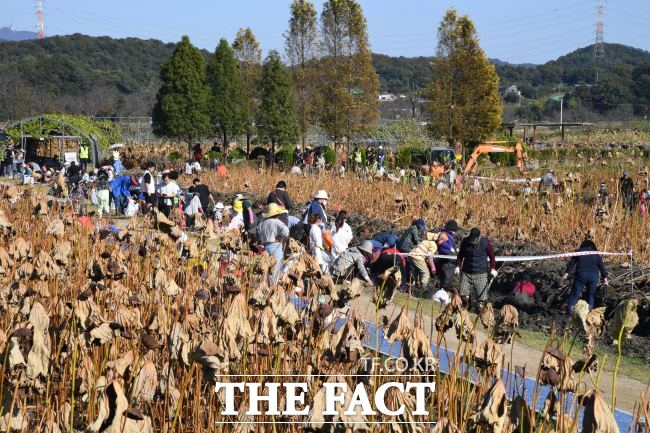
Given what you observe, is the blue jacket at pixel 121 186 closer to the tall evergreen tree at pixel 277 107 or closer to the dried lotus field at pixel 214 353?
the dried lotus field at pixel 214 353

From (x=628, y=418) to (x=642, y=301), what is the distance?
3852 mm

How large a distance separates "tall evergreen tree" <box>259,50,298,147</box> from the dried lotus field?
2663cm

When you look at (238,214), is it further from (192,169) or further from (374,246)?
(192,169)

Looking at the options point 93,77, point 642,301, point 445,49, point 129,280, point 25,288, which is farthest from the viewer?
point 93,77

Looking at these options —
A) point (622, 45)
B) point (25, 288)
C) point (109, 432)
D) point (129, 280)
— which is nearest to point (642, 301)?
point (129, 280)

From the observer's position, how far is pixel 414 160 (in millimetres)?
31906

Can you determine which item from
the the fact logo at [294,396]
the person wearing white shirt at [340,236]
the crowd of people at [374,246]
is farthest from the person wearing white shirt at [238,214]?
the the fact logo at [294,396]

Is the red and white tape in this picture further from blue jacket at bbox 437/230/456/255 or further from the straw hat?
the straw hat

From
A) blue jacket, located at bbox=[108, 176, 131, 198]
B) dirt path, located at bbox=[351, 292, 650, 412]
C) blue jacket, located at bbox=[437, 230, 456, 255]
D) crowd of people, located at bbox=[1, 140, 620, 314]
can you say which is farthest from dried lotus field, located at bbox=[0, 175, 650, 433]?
blue jacket, located at bbox=[108, 176, 131, 198]

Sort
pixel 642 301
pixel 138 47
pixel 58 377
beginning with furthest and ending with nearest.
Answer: pixel 138 47 → pixel 642 301 → pixel 58 377

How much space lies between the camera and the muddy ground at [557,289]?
9.03 meters

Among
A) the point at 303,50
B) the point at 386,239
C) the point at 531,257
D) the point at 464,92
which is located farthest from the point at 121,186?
the point at 303,50

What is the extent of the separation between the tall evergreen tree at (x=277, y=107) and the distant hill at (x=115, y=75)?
616 centimetres

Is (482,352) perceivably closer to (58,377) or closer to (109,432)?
(109,432)
